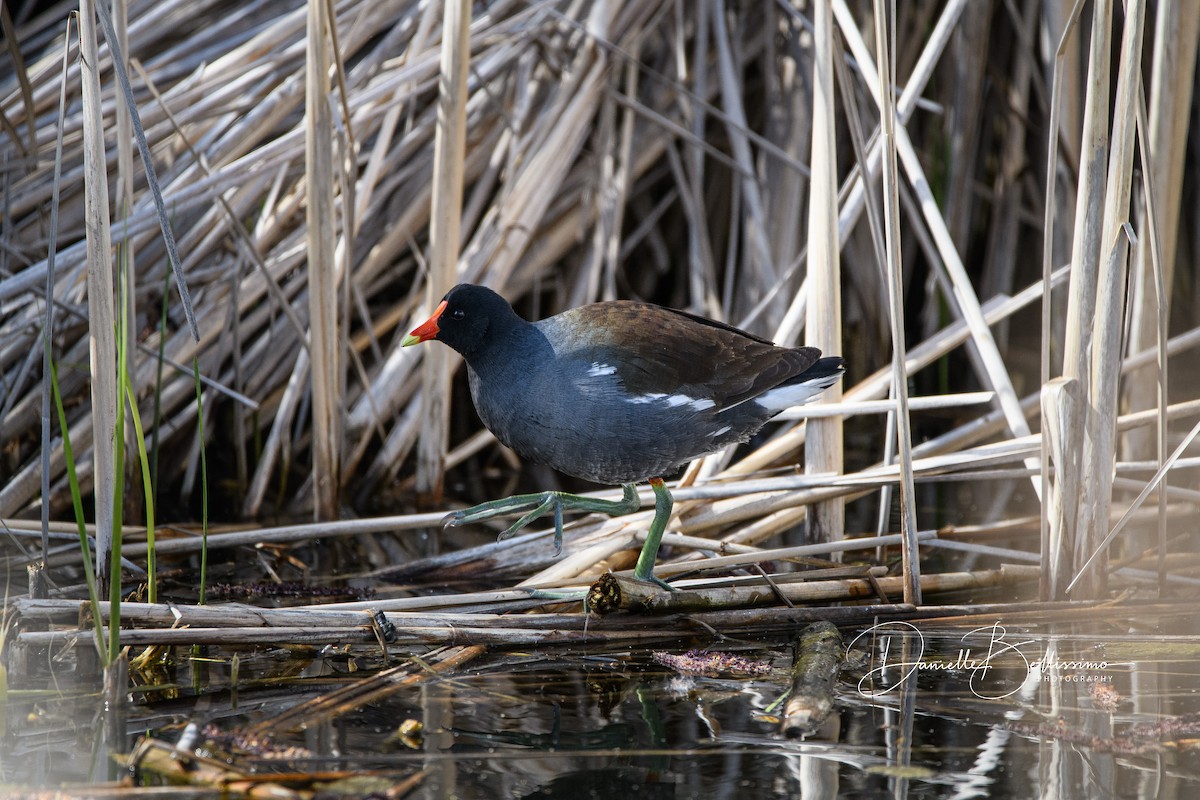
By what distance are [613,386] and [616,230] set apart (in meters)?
1.53

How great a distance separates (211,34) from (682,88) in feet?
5.33

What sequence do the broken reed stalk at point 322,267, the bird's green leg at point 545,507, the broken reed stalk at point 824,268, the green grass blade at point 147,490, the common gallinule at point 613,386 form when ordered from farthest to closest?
the broken reed stalk at point 322,267, the broken reed stalk at point 824,268, the common gallinule at point 613,386, the bird's green leg at point 545,507, the green grass blade at point 147,490

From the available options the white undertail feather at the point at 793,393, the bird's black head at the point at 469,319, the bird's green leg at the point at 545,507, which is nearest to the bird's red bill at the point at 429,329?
the bird's black head at the point at 469,319

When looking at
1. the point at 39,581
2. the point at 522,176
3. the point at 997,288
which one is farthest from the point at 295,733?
the point at 997,288

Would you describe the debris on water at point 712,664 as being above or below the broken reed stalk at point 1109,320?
below

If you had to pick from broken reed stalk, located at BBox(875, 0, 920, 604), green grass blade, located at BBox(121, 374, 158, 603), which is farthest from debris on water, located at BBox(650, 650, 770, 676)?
green grass blade, located at BBox(121, 374, 158, 603)

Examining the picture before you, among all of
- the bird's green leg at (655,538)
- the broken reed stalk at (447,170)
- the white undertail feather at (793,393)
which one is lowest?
the bird's green leg at (655,538)

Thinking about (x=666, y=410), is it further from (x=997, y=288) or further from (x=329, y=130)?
(x=997, y=288)

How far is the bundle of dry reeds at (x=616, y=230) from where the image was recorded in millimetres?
2682

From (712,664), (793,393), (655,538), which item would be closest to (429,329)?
(655,538)

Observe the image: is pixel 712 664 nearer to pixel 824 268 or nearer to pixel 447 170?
pixel 824 268

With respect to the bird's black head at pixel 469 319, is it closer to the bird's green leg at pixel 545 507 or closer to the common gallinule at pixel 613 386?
the common gallinule at pixel 613 386

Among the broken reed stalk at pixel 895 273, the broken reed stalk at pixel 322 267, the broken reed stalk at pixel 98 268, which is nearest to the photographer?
the broken reed stalk at pixel 98 268

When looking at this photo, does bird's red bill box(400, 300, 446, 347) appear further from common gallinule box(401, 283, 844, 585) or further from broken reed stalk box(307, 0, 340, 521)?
broken reed stalk box(307, 0, 340, 521)
